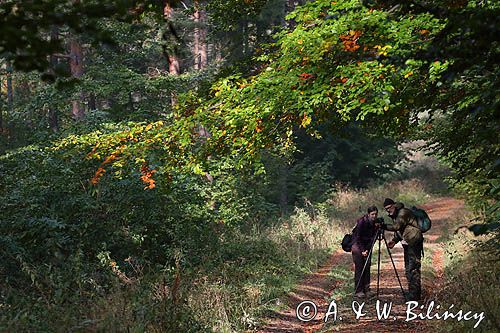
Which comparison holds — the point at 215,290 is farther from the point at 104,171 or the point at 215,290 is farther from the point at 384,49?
the point at 384,49

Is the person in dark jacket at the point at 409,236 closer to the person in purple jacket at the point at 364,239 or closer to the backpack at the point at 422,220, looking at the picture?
the backpack at the point at 422,220

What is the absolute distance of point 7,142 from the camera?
26.7 m

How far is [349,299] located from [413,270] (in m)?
1.40

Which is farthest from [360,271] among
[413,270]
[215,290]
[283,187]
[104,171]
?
[283,187]

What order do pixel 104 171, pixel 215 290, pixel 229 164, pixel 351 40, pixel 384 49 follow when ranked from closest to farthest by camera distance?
pixel 384 49 → pixel 351 40 → pixel 104 171 → pixel 215 290 → pixel 229 164

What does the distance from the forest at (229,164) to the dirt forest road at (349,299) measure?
0.09 m

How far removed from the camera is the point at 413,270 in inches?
427

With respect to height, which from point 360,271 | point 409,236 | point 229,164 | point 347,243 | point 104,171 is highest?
point 104,171

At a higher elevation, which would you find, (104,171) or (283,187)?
(104,171)

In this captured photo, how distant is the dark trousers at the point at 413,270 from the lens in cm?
1084

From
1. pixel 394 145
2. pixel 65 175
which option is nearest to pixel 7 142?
pixel 65 175

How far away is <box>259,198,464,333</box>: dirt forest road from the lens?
9.34 metres

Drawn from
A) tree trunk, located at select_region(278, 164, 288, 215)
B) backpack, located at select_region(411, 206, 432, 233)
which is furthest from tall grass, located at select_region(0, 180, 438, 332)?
tree trunk, located at select_region(278, 164, 288, 215)

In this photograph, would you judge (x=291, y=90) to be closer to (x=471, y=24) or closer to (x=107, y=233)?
(x=471, y=24)
